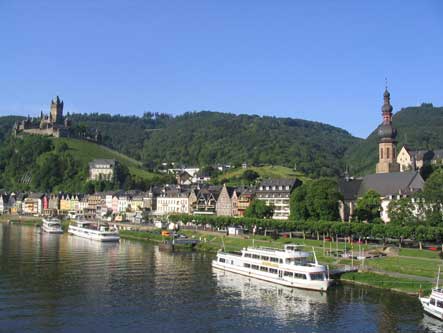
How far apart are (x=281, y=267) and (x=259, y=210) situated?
50197mm

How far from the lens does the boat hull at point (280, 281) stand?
59.4m

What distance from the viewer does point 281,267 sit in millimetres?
64312

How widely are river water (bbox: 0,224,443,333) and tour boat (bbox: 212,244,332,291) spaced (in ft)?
4.33

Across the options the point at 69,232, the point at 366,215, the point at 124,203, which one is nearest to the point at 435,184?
the point at 366,215

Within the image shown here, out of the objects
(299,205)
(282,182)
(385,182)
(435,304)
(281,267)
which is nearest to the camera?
(435,304)

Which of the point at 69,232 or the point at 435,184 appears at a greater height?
the point at 435,184

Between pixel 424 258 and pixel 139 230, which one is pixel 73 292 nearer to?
pixel 424 258

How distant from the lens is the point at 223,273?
7231cm

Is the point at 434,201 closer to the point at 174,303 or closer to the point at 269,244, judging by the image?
the point at 269,244

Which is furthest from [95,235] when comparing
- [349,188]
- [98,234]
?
[349,188]

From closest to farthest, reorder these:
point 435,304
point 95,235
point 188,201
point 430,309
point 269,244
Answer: point 435,304 → point 430,309 → point 269,244 → point 95,235 → point 188,201

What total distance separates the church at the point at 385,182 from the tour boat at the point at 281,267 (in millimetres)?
33029

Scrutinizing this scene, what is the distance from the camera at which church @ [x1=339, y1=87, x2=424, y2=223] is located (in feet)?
337

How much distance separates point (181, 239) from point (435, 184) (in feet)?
145
